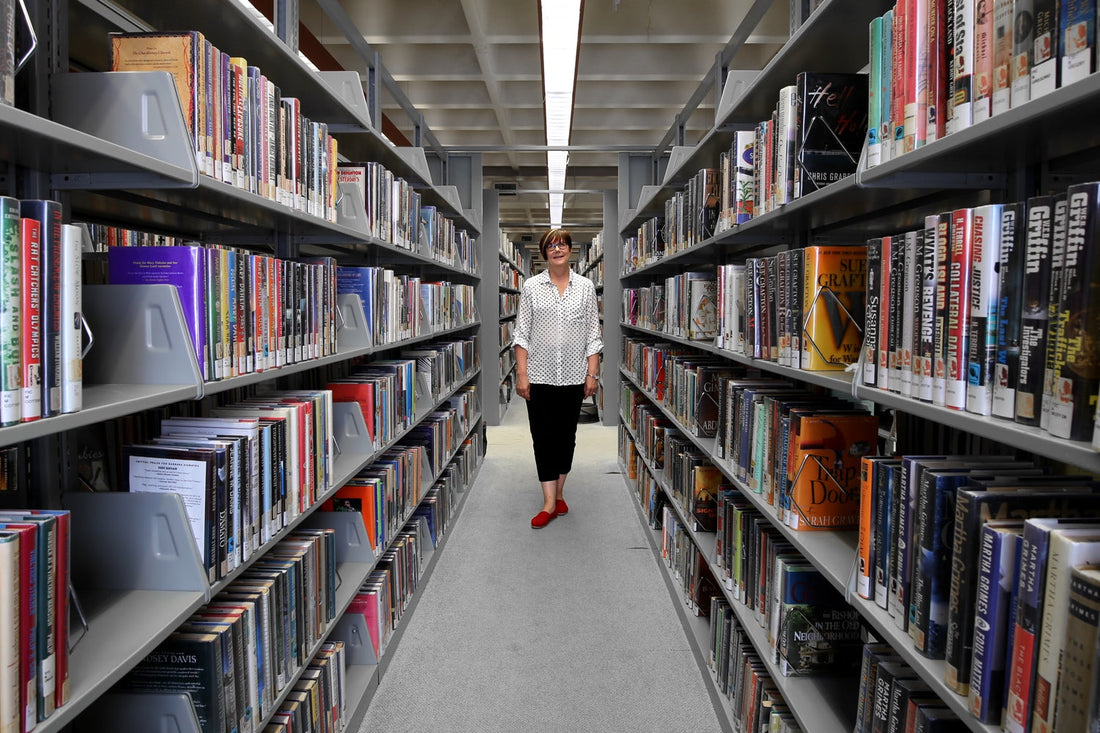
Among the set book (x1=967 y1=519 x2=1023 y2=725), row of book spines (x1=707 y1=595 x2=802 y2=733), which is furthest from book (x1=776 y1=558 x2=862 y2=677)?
book (x1=967 y1=519 x2=1023 y2=725)

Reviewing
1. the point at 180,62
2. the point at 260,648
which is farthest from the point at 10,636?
the point at 180,62

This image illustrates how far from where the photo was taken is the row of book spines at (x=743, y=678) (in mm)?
1702

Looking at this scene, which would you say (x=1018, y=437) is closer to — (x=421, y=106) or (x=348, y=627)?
(x=348, y=627)

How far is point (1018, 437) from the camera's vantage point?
81 cm

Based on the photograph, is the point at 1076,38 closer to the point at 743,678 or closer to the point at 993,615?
the point at 993,615

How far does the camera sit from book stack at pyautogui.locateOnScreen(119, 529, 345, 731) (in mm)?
1276

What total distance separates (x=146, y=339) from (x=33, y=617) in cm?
51

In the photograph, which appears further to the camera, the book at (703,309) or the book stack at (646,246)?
the book stack at (646,246)

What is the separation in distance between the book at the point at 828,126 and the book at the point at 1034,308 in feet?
2.71

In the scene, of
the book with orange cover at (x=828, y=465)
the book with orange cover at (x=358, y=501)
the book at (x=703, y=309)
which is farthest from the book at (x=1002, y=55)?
the book with orange cover at (x=358, y=501)

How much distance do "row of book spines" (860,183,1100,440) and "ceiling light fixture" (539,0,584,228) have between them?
95.8 inches

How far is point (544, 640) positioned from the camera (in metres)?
2.71

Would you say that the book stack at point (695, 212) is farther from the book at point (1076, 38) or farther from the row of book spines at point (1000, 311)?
the book at point (1076, 38)

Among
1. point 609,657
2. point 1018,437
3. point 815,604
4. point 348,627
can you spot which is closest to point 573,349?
point 609,657
